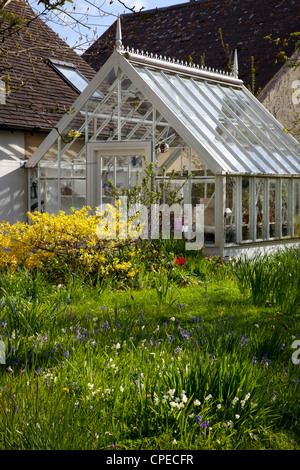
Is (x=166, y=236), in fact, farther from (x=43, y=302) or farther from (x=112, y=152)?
(x=43, y=302)

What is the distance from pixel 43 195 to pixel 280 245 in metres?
5.27

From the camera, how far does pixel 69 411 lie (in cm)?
355

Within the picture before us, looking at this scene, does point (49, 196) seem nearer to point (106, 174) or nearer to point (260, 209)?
point (106, 174)

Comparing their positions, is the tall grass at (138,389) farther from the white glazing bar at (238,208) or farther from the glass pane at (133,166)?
the glass pane at (133,166)

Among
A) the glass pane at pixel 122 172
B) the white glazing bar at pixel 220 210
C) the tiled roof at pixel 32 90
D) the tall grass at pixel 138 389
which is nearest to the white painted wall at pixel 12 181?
the tiled roof at pixel 32 90

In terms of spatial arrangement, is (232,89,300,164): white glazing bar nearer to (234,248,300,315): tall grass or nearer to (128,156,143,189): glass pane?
(128,156,143,189): glass pane

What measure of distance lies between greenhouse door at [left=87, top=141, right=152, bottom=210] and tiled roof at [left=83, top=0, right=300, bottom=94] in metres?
6.45

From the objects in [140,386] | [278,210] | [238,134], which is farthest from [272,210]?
[140,386]

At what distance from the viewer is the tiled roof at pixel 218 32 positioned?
18.5 meters

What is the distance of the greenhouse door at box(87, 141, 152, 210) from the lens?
12.6 m

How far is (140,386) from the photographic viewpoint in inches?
154

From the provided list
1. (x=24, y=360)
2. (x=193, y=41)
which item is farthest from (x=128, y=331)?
(x=193, y=41)

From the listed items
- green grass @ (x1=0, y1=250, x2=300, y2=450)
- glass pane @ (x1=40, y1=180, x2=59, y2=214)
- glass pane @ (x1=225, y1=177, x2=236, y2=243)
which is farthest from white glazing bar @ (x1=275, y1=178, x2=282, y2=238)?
green grass @ (x1=0, y1=250, x2=300, y2=450)

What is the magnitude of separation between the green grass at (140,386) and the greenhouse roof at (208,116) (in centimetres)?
635
